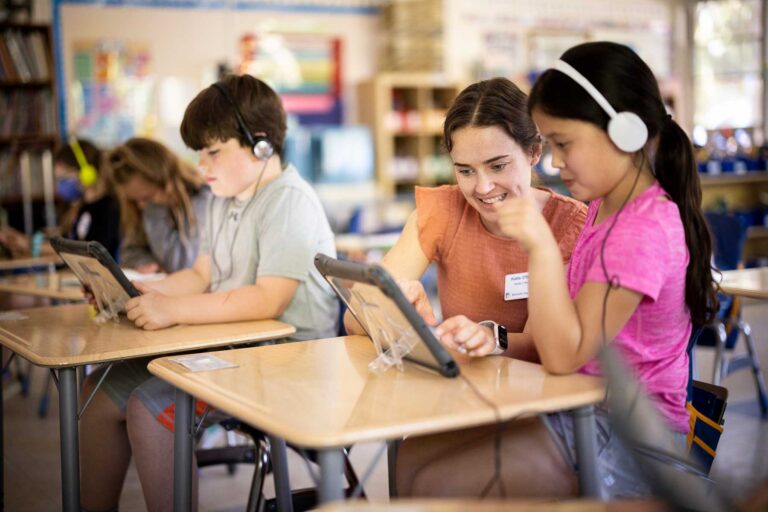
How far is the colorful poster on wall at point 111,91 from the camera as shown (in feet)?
22.7

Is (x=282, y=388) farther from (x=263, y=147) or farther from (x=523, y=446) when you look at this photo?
(x=263, y=147)

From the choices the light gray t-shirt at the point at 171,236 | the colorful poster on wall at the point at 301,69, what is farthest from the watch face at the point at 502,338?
the colorful poster on wall at the point at 301,69

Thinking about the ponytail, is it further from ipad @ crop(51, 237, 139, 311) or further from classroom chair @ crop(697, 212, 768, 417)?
classroom chair @ crop(697, 212, 768, 417)

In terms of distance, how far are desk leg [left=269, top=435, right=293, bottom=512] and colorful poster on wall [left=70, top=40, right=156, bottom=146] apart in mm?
5419

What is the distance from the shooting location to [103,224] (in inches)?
160

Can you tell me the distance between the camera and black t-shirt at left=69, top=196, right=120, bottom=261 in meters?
4.05

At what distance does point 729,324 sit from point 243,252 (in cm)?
224

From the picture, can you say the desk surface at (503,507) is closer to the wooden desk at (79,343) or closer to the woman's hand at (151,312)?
the wooden desk at (79,343)

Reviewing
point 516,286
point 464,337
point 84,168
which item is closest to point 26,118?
point 84,168

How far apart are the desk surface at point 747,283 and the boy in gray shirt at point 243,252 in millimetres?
1197

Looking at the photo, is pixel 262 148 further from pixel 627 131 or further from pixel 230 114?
pixel 627 131

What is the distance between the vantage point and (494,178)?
1920mm

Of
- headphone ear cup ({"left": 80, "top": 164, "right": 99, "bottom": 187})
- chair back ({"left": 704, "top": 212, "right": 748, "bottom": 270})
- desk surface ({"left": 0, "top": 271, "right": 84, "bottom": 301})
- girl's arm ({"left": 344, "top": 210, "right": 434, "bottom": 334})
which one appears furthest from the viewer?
headphone ear cup ({"left": 80, "top": 164, "right": 99, "bottom": 187})

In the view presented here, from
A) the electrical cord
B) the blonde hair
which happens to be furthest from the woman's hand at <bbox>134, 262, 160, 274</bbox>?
the electrical cord
